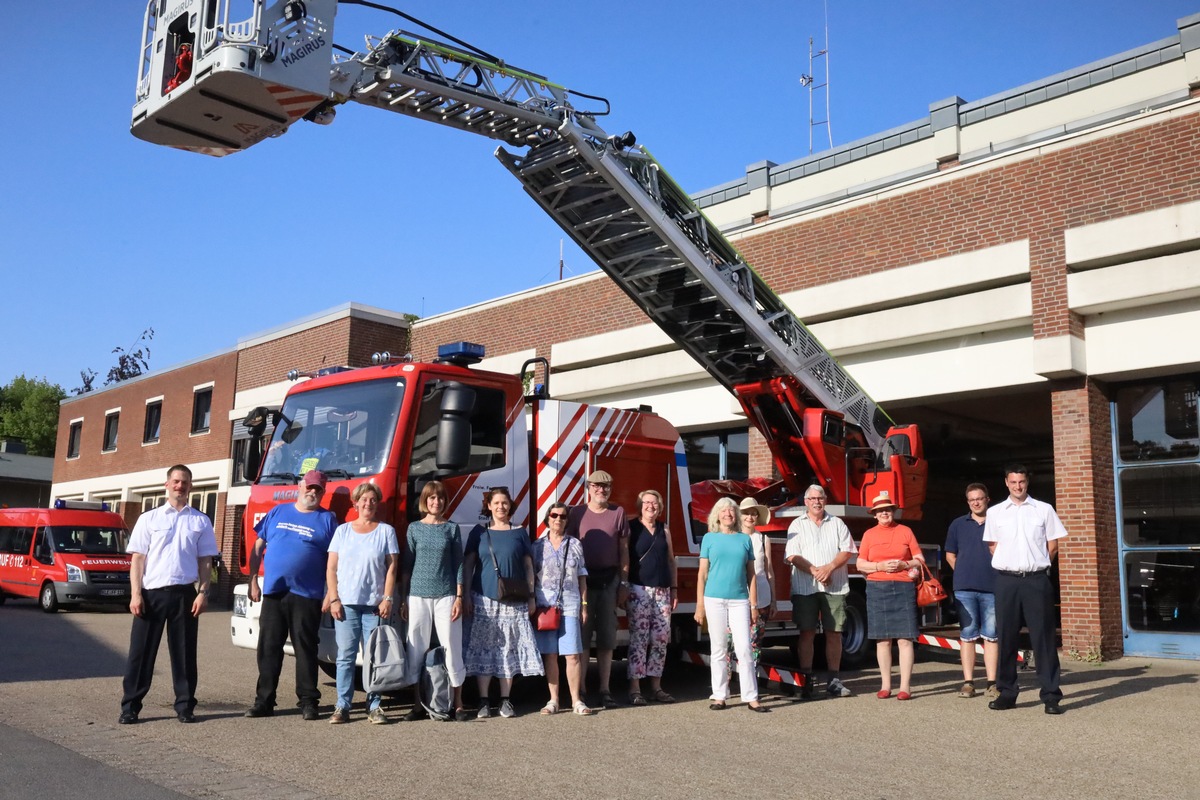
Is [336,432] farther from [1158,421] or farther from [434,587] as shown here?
[1158,421]

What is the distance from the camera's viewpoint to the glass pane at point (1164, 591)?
40.3 feet

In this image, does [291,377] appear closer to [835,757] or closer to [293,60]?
[293,60]

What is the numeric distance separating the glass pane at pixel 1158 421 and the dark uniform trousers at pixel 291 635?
33.5 feet

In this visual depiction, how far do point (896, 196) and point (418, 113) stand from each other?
820 cm

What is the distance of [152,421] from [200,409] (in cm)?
334

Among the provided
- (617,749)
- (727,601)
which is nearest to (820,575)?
(727,601)

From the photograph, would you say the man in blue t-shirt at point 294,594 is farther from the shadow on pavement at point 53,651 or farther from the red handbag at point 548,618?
the shadow on pavement at point 53,651

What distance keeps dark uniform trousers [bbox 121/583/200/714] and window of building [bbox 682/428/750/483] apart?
403 inches

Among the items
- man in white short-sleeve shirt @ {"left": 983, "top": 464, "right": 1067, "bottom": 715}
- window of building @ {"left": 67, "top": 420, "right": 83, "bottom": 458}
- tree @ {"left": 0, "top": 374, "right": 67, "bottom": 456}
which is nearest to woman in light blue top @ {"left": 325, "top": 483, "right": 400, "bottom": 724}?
man in white short-sleeve shirt @ {"left": 983, "top": 464, "right": 1067, "bottom": 715}

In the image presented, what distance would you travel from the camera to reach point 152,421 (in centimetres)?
2988

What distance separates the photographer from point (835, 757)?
249 inches

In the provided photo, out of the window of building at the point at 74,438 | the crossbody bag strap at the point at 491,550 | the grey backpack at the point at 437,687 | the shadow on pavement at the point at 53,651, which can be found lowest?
the shadow on pavement at the point at 53,651

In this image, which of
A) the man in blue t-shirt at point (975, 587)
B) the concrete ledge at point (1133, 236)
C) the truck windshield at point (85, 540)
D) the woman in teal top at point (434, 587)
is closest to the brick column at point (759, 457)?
the concrete ledge at point (1133, 236)

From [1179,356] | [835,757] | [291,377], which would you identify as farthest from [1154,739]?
[291,377]
